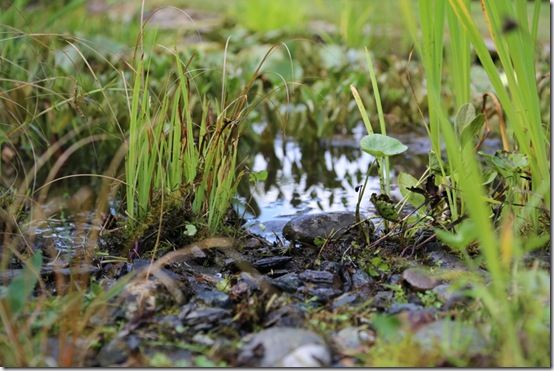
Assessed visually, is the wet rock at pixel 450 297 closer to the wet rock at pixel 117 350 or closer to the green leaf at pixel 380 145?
the green leaf at pixel 380 145

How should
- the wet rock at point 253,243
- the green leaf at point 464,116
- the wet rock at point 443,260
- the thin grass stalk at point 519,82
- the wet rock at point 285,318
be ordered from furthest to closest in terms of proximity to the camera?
1. the wet rock at point 253,243
2. the green leaf at point 464,116
3. the wet rock at point 443,260
4. the thin grass stalk at point 519,82
5. the wet rock at point 285,318

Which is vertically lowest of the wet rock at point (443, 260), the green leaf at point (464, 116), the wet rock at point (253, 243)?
the wet rock at point (253, 243)

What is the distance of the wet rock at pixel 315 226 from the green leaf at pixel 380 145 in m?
0.29

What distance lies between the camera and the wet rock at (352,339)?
1.59 meters

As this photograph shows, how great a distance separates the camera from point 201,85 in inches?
153

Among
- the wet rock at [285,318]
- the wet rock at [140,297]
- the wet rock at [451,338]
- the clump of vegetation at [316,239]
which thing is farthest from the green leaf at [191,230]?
the wet rock at [451,338]

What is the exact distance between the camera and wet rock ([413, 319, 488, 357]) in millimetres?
1461

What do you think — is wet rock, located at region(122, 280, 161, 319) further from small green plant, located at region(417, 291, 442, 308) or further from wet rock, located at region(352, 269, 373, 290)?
small green plant, located at region(417, 291, 442, 308)

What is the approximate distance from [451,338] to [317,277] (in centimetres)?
52

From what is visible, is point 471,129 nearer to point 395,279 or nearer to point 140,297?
point 395,279

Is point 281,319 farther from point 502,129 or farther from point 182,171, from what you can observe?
point 502,129

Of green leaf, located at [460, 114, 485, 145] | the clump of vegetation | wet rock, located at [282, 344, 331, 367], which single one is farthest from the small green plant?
green leaf, located at [460, 114, 485, 145]

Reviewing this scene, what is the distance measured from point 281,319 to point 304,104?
2.39 m

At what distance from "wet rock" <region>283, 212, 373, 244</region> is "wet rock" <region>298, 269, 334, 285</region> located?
0.29 meters
